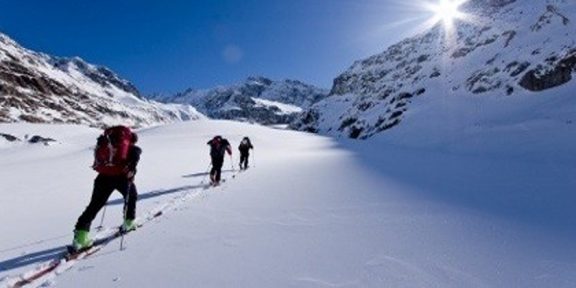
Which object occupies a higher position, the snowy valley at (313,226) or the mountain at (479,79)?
the mountain at (479,79)

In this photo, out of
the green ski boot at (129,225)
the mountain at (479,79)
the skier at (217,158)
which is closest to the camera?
the green ski boot at (129,225)

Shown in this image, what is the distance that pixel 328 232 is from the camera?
785 cm

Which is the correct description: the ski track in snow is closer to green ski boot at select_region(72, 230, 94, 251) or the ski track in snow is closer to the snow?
the snow

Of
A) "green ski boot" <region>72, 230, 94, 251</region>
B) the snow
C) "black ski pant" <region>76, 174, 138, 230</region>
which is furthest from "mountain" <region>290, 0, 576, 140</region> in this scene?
"green ski boot" <region>72, 230, 94, 251</region>

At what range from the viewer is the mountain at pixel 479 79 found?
169 feet

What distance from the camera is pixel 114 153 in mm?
8227

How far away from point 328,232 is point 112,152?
3.54 metres

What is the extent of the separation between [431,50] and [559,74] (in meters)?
70.1

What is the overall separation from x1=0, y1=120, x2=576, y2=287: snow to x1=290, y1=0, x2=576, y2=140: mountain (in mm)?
28032

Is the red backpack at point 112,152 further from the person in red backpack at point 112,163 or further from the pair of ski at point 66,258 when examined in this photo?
the pair of ski at point 66,258

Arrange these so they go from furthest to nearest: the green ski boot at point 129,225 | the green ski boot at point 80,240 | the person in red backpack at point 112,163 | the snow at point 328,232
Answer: the green ski boot at point 129,225 → the person in red backpack at point 112,163 → the green ski boot at point 80,240 → the snow at point 328,232

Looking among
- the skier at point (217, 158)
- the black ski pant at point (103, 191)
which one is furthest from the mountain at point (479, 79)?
the black ski pant at point (103, 191)

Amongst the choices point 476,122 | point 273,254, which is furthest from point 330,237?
point 476,122

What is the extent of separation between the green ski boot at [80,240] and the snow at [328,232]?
378mm
